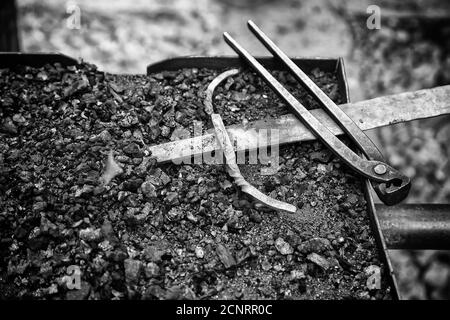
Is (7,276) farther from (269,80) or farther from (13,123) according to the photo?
(269,80)

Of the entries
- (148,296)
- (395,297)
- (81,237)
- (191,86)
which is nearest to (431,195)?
(395,297)

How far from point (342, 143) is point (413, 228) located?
43cm

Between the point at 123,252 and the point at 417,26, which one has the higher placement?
the point at 417,26

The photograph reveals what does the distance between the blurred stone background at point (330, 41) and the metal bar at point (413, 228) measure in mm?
1009

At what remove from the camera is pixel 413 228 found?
143 centimetres

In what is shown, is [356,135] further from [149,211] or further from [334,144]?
[149,211]

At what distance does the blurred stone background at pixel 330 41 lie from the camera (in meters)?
2.42

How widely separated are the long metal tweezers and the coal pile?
93 millimetres

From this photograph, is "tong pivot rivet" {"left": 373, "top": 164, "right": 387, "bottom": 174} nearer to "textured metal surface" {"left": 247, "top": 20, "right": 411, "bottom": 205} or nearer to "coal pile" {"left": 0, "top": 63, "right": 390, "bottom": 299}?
"textured metal surface" {"left": 247, "top": 20, "right": 411, "bottom": 205}

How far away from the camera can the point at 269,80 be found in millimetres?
1618

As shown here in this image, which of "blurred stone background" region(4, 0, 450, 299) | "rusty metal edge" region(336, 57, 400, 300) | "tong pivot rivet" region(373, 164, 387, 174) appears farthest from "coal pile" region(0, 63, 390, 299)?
"blurred stone background" region(4, 0, 450, 299)

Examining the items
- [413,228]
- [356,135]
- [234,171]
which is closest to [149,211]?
[234,171]

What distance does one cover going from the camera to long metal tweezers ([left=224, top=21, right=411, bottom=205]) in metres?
1.40

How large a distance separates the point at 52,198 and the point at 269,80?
1.00m
